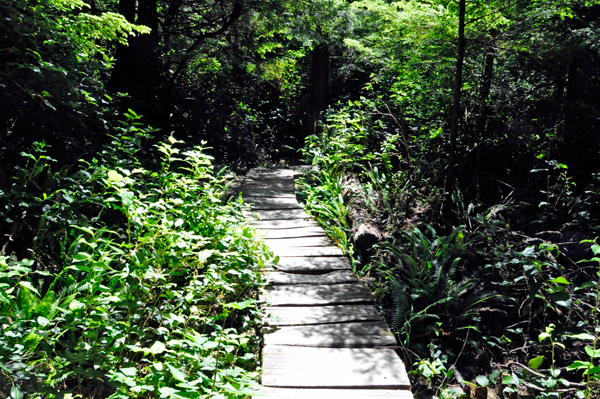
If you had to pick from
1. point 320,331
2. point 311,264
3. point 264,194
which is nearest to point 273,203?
point 264,194

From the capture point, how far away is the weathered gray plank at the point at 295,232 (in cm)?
545

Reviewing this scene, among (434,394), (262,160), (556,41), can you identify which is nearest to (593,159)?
(556,41)

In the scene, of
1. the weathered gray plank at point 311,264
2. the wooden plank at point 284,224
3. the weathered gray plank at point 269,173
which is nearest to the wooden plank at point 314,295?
the weathered gray plank at point 311,264

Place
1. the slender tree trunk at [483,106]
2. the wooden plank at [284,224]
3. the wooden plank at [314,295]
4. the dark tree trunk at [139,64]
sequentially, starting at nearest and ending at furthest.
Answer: the wooden plank at [314,295], the wooden plank at [284,224], the slender tree trunk at [483,106], the dark tree trunk at [139,64]

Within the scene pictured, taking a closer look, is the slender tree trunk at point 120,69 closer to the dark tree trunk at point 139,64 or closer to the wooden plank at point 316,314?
the dark tree trunk at point 139,64

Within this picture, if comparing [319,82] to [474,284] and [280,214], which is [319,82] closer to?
[280,214]

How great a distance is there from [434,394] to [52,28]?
519 cm

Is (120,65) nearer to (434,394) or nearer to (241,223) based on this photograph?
(241,223)

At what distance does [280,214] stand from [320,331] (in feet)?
9.32

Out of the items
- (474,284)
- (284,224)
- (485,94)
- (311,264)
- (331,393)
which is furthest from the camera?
(485,94)

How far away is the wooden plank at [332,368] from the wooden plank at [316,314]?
0.35 metres

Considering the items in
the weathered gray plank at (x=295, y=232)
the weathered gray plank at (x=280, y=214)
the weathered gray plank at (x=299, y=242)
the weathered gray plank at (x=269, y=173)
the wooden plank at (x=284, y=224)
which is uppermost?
the weathered gray plank at (x=269, y=173)

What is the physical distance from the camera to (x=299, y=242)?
17.3 feet

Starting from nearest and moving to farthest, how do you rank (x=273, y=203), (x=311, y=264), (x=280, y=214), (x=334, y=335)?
(x=334, y=335) → (x=311, y=264) → (x=280, y=214) → (x=273, y=203)
